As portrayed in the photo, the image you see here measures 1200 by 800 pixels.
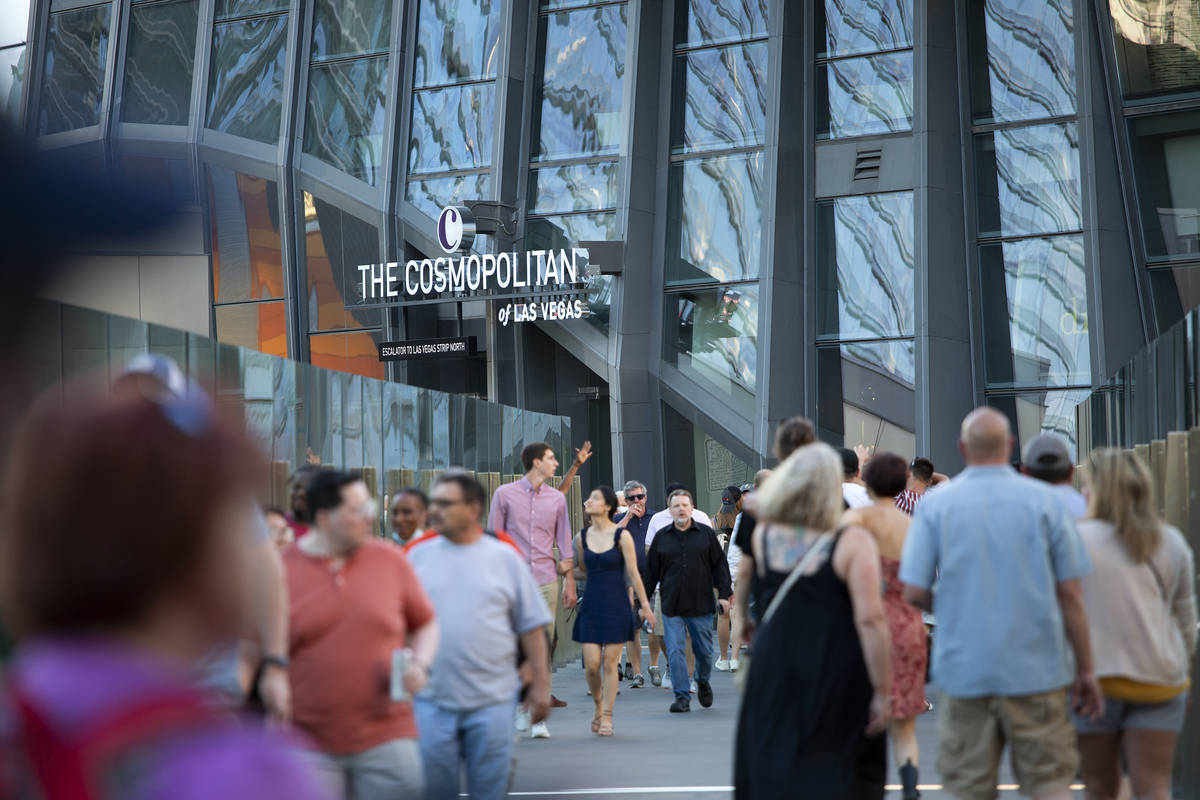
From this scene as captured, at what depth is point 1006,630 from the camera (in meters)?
5.68

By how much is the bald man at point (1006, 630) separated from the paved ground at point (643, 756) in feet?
8.52

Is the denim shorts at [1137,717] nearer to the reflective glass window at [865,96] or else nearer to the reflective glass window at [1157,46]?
the reflective glass window at [1157,46]

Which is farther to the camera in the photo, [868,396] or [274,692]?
[868,396]

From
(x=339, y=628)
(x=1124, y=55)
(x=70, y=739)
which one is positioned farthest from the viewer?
(x=1124, y=55)

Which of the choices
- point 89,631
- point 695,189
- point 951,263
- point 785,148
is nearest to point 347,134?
point 695,189

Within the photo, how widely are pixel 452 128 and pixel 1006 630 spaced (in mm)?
24358

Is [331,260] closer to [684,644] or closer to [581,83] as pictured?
[581,83]

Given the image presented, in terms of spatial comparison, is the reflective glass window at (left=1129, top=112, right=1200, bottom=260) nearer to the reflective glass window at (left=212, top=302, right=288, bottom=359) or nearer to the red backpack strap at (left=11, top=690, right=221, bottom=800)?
the reflective glass window at (left=212, top=302, right=288, bottom=359)

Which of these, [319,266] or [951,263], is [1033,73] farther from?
[319,266]

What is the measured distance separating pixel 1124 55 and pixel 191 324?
66.6 ft

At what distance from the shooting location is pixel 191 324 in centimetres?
3120

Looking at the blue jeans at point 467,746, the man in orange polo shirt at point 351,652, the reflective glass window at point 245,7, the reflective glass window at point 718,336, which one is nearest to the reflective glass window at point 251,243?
the reflective glass window at point 245,7

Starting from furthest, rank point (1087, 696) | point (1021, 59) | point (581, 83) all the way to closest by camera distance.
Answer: point (581, 83)
point (1021, 59)
point (1087, 696)

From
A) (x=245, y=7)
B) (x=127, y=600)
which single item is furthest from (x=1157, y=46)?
(x=127, y=600)
